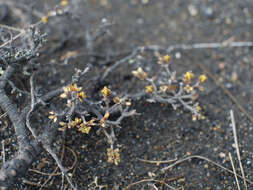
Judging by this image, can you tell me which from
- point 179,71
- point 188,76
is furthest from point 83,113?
point 179,71

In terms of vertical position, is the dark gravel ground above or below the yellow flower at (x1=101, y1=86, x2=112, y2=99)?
below

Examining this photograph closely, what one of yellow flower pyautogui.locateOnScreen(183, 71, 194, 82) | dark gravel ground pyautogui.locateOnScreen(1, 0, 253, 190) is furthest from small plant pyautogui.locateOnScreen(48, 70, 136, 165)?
yellow flower pyautogui.locateOnScreen(183, 71, 194, 82)

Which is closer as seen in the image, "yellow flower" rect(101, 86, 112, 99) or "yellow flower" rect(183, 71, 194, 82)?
"yellow flower" rect(101, 86, 112, 99)

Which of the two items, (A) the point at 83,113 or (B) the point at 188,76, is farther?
(B) the point at 188,76

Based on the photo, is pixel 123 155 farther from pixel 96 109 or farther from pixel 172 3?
pixel 172 3

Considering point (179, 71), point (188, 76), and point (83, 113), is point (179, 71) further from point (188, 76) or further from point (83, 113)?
point (83, 113)

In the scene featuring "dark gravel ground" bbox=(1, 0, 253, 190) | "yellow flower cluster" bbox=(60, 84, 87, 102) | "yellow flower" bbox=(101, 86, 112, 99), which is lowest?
"dark gravel ground" bbox=(1, 0, 253, 190)

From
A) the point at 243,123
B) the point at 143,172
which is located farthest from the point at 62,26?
the point at 243,123

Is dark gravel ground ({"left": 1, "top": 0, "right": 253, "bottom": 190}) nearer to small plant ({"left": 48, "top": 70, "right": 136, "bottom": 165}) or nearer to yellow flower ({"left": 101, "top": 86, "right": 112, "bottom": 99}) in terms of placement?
small plant ({"left": 48, "top": 70, "right": 136, "bottom": 165})
